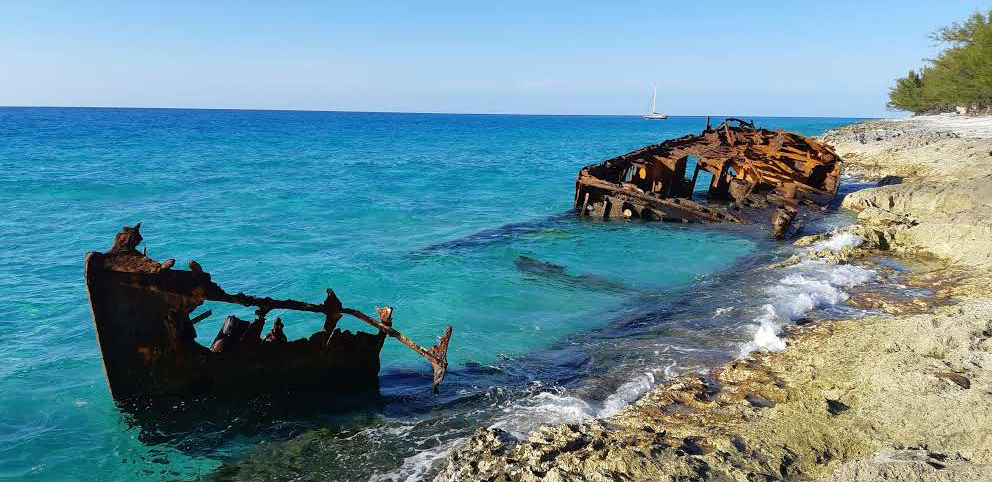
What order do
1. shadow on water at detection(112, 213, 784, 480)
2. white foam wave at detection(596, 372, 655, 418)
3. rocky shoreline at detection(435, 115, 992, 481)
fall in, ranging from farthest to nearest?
white foam wave at detection(596, 372, 655, 418), shadow on water at detection(112, 213, 784, 480), rocky shoreline at detection(435, 115, 992, 481)

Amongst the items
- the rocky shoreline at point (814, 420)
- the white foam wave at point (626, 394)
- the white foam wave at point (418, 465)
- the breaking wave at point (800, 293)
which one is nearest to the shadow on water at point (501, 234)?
the breaking wave at point (800, 293)

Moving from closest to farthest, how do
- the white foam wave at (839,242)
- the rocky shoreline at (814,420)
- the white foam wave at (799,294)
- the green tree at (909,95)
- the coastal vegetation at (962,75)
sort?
the rocky shoreline at (814,420)
the white foam wave at (799,294)
the white foam wave at (839,242)
the coastal vegetation at (962,75)
the green tree at (909,95)

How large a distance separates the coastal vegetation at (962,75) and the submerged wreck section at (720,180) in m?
40.2

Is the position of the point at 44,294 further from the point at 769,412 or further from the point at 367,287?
the point at 769,412

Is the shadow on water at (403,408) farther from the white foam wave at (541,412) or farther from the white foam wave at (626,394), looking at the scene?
the white foam wave at (626,394)

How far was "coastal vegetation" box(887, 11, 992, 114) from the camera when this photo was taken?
51438 mm

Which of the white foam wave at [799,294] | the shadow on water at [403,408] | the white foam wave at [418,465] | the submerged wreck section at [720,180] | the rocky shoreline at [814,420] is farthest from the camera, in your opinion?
the submerged wreck section at [720,180]

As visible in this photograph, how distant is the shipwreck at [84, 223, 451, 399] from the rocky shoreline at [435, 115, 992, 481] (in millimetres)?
2083

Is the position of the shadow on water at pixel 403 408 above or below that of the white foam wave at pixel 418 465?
below

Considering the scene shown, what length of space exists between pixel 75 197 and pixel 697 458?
1172 inches

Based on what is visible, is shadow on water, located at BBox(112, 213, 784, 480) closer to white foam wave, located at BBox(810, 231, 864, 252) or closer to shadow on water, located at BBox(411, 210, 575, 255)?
white foam wave, located at BBox(810, 231, 864, 252)

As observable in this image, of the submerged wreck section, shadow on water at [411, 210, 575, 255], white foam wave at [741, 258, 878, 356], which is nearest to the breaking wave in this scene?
white foam wave at [741, 258, 878, 356]

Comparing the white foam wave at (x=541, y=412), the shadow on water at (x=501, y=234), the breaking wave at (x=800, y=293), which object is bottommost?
the shadow on water at (x=501, y=234)

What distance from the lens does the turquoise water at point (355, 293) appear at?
23.5 ft
